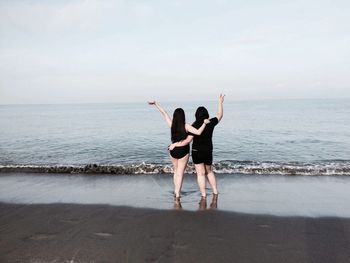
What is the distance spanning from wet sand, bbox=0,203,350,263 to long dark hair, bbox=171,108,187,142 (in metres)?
1.67

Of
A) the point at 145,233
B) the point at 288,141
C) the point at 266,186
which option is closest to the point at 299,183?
the point at 266,186

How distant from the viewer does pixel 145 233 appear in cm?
526

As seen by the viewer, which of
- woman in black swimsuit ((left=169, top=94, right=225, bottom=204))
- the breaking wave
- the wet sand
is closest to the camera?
the wet sand

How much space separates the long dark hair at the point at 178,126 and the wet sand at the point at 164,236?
167cm

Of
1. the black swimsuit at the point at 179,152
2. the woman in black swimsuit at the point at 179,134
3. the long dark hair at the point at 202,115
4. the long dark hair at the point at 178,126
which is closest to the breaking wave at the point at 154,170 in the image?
the woman in black swimsuit at the point at 179,134

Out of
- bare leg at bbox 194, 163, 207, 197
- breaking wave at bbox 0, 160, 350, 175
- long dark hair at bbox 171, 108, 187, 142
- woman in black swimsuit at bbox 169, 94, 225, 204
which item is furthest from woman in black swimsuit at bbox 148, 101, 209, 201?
breaking wave at bbox 0, 160, 350, 175

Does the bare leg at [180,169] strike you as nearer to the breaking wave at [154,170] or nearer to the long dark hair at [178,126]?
the long dark hair at [178,126]

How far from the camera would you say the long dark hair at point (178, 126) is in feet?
21.7

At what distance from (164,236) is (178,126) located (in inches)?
99.6

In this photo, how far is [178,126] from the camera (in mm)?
6723

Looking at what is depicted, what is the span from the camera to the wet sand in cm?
442

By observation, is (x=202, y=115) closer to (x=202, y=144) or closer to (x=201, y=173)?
(x=202, y=144)

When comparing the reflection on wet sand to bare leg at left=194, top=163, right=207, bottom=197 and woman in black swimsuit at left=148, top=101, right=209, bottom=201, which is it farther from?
woman in black swimsuit at left=148, top=101, right=209, bottom=201

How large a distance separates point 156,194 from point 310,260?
4356 millimetres
